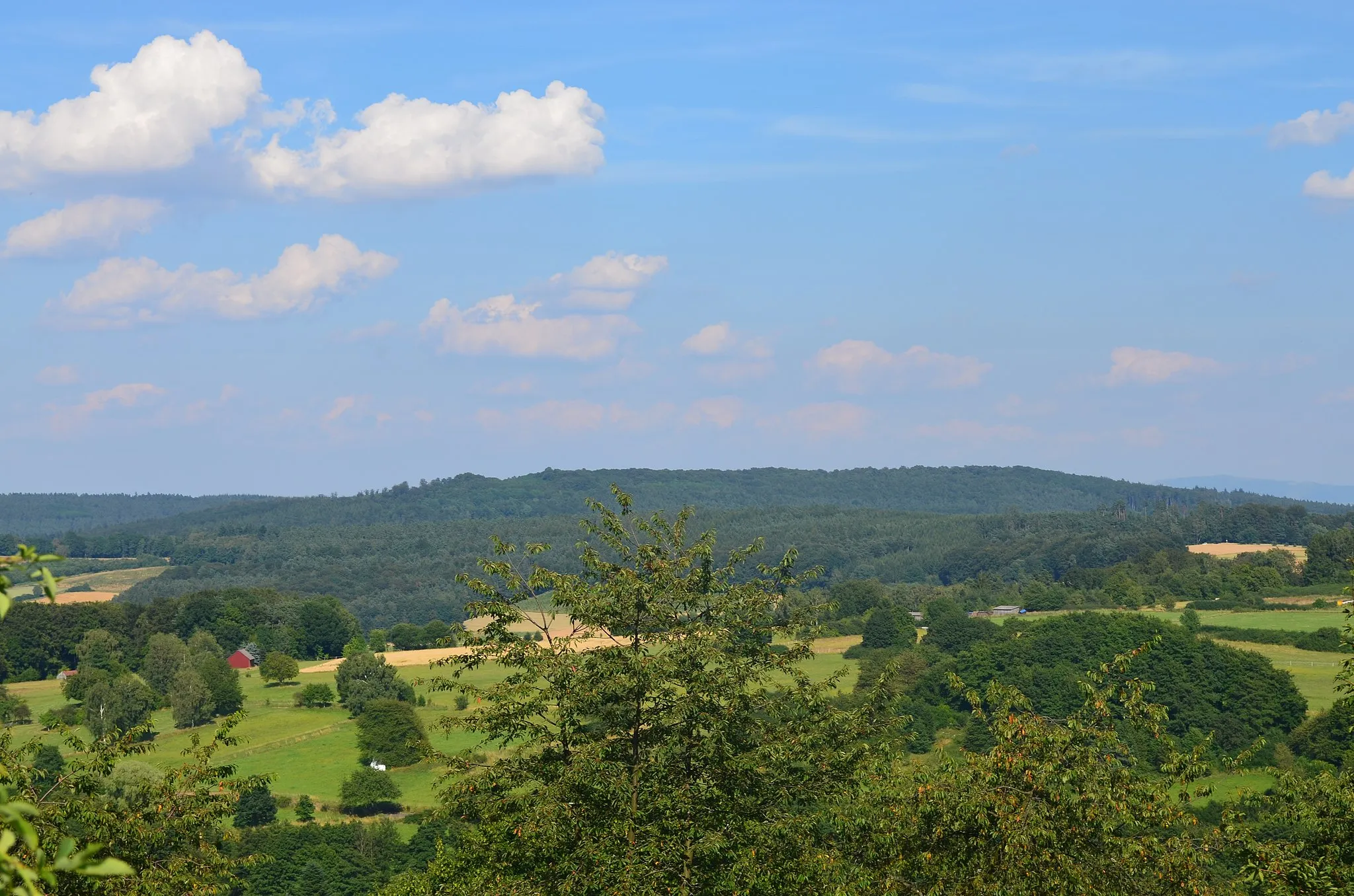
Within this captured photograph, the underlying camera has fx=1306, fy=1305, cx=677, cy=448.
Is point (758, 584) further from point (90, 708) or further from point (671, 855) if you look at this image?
point (90, 708)

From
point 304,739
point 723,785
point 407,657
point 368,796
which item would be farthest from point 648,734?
point 407,657

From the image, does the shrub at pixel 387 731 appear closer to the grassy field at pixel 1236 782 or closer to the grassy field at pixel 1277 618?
the grassy field at pixel 1236 782

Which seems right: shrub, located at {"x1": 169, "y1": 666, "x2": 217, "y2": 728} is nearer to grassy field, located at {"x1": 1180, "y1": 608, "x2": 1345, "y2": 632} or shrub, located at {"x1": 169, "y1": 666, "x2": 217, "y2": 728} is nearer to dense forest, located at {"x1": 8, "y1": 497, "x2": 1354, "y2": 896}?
dense forest, located at {"x1": 8, "y1": 497, "x2": 1354, "y2": 896}

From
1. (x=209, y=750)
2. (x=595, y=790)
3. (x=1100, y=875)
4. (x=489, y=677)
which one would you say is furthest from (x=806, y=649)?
(x=489, y=677)

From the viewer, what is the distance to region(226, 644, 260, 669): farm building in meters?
152

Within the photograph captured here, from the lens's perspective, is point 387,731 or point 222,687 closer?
point 387,731

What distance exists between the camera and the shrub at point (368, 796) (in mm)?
82062

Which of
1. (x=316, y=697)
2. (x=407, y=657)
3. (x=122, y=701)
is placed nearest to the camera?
(x=122, y=701)

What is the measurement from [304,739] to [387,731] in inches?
473

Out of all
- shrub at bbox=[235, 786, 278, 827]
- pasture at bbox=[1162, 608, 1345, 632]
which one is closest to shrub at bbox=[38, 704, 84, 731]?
shrub at bbox=[235, 786, 278, 827]

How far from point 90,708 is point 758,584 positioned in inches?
3968

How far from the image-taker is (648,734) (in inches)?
957

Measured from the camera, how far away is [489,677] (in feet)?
404

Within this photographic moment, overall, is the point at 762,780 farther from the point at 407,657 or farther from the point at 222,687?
the point at 407,657
